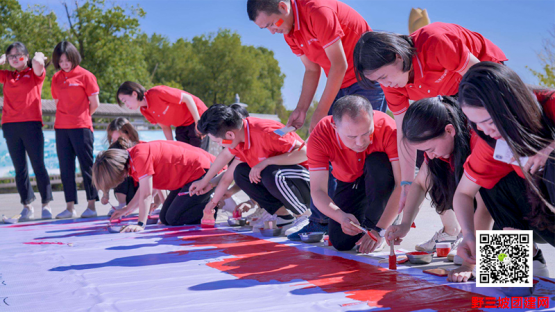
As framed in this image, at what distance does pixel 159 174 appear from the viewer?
4.38m

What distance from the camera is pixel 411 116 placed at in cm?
205

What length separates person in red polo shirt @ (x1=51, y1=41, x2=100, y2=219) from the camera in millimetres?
5250

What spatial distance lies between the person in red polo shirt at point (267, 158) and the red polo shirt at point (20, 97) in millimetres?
2431

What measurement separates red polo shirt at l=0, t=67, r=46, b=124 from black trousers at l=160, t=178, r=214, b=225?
192 centimetres

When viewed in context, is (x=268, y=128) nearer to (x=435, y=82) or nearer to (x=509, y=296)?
(x=435, y=82)

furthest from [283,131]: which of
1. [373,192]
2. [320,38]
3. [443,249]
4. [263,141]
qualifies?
[443,249]

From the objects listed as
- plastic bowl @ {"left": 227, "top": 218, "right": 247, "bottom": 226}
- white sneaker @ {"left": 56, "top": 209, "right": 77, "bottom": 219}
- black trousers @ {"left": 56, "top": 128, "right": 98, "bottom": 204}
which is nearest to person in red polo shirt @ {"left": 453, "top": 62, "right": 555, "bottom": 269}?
plastic bowl @ {"left": 227, "top": 218, "right": 247, "bottom": 226}

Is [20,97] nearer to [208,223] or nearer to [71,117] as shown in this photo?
[71,117]

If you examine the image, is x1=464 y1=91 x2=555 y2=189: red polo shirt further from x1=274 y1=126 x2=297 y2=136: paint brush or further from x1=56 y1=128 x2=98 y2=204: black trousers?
x1=56 y1=128 x2=98 y2=204: black trousers

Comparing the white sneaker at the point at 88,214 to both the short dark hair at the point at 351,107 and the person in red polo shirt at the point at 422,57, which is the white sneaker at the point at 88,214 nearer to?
the short dark hair at the point at 351,107

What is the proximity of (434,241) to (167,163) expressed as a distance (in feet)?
7.92

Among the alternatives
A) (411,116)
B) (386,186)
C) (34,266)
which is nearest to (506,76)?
(411,116)

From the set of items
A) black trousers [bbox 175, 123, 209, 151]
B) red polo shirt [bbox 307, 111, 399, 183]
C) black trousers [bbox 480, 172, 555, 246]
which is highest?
black trousers [bbox 175, 123, 209, 151]

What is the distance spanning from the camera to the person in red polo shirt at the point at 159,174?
3.94 metres
